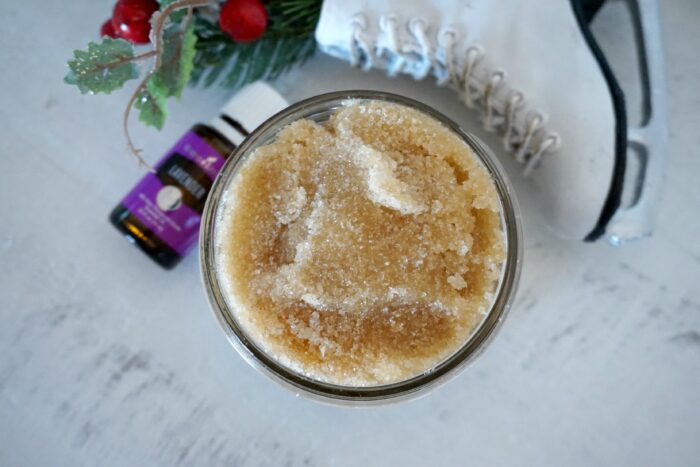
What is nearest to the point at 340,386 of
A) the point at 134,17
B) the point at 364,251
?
the point at 364,251

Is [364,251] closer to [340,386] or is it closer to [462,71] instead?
[340,386]

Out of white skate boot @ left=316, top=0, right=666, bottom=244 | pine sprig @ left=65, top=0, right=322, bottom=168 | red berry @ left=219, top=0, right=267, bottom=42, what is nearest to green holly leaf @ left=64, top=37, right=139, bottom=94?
pine sprig @ left=65, top=0, right=322, bottom=168

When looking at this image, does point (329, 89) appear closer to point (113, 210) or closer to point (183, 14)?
point (183, 14)

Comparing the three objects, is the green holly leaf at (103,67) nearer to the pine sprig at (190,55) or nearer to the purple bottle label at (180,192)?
the pine sprig at (190,55)

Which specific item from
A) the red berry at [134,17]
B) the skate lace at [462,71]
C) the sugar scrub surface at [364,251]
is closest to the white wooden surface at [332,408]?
the skate lace at [462,71]

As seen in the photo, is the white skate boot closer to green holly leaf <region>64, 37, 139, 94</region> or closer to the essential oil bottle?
the essential oil bottle

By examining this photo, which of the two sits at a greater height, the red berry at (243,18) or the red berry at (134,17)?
the red berry at (134,17)

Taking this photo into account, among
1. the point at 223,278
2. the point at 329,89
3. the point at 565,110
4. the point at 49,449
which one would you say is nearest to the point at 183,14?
the point at 329,89

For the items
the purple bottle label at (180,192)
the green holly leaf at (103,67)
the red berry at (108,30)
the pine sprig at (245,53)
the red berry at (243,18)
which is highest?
the red berry at (108,30)
